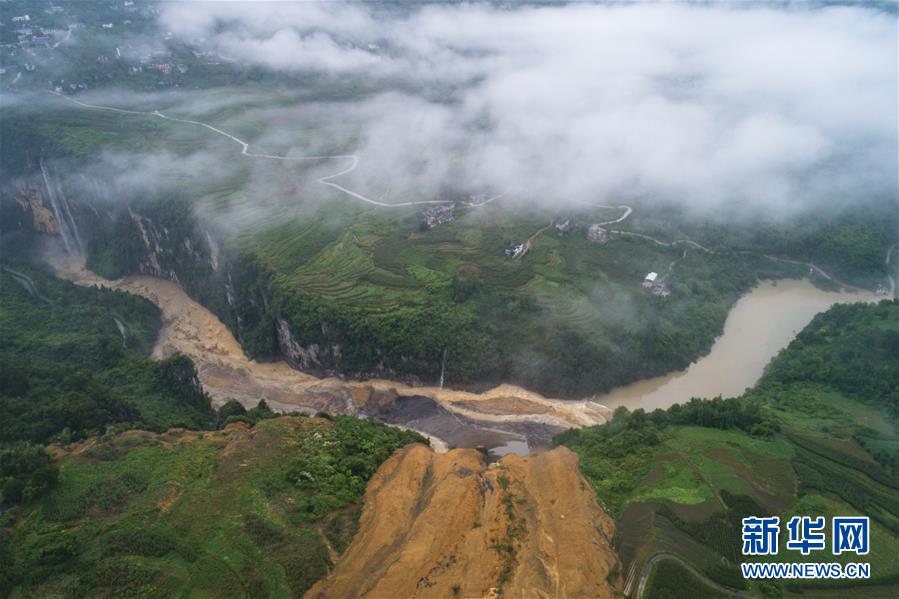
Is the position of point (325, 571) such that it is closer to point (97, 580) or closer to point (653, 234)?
point (97, 580)

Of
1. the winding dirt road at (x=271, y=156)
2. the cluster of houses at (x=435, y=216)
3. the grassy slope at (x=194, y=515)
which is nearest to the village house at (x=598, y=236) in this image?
the winding dirt road at (x=271, y=156)

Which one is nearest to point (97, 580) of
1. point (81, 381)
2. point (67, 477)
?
point (67, 477)

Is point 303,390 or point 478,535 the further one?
point 303,390

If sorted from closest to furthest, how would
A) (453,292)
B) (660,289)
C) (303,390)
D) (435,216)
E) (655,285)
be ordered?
(303,390) → (453,292) → (660,289) → (655,285) → (435,216)

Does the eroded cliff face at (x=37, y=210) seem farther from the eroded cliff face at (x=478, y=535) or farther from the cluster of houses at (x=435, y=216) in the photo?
the eroded cliff face at (x=478, y=535)

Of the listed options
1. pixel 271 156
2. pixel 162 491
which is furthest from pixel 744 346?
pixel 271 156

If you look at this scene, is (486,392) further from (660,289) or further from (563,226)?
(563,226)
